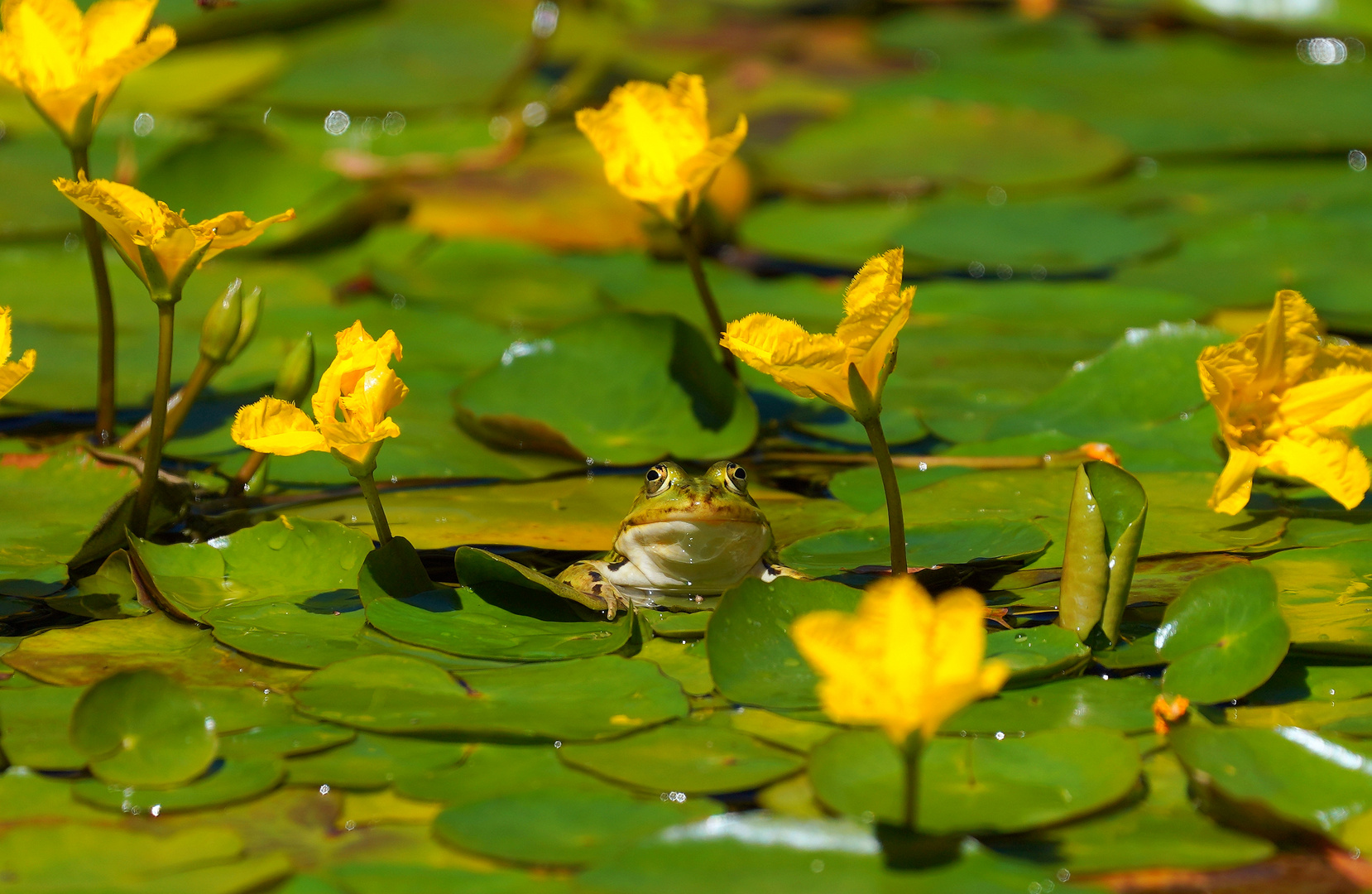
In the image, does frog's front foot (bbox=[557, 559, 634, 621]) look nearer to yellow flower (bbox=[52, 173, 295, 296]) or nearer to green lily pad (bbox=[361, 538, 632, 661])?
green lily pad (bbox=[361, 538, 632, 661])

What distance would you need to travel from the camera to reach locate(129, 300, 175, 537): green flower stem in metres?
2.29

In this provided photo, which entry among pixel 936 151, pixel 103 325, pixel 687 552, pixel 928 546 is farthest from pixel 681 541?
pixel 936 151

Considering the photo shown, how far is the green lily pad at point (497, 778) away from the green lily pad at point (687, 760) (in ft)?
0.07

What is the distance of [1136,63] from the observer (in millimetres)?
7289

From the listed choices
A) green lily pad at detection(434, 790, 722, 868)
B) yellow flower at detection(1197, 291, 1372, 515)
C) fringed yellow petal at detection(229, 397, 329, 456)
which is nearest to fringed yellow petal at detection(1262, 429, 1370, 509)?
yellow flower at detection(1197, 291, 1372, 515)

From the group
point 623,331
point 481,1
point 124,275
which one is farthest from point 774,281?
point 481,1

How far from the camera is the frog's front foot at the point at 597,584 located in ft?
7.63

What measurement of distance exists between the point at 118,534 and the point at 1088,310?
9.93 feet

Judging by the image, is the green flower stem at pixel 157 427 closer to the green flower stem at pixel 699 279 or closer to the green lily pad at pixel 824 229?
the green flower stem at pixel 699 279

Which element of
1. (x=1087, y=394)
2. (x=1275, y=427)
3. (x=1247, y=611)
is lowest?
(x=1087, y=394)

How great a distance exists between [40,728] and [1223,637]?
180cm

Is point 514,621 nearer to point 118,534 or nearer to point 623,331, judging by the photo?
point 118,534

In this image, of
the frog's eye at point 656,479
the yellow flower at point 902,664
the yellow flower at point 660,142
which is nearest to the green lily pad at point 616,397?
the frog's eye at point 656,479

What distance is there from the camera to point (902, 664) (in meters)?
1.37
